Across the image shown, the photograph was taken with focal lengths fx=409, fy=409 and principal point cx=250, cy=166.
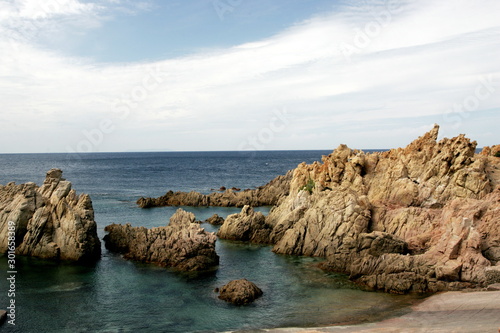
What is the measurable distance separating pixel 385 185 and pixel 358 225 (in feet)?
35.2

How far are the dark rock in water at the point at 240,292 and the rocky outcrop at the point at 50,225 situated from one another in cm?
1565

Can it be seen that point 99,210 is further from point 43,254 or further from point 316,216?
point 316,216

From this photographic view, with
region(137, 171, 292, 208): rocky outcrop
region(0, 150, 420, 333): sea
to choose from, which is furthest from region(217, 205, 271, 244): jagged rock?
region(137, 171, 292, 208): rocky outcrop

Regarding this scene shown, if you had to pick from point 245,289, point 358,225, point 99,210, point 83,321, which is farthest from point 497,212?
point 99,210

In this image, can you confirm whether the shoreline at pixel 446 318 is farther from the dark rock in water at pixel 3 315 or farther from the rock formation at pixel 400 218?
the dark rock in water at pixel 3 315

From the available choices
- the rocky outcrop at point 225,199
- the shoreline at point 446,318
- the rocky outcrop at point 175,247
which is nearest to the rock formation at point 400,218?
the shoreline at point 446,318

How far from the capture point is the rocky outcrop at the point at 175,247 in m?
35.4

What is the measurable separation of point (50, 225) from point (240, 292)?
2107 centimetres

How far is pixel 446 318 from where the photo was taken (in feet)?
77.5

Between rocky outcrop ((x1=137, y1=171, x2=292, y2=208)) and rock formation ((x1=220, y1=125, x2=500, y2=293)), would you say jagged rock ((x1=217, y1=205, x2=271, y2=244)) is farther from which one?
rocky outcrop ((x1=137, y1=171, x2=292, y2=208))

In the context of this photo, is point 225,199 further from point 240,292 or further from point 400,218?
point 240,292

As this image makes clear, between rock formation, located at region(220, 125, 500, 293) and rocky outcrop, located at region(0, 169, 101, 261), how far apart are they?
608 inches

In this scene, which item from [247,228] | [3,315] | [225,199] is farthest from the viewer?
[225,199]

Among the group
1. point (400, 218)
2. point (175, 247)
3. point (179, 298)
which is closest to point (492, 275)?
point (400, 218)
